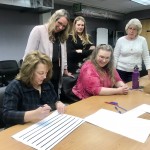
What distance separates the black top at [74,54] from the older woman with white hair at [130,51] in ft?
2.08

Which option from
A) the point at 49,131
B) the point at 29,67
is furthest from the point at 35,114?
the point at 29,67

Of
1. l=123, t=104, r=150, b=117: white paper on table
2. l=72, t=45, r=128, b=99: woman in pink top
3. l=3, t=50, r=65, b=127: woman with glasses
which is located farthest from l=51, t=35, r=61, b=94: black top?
l=123, t=104, r=150, b=117: white paper on table

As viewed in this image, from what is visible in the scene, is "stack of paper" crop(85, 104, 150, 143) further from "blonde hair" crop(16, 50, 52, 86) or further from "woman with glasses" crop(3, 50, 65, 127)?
"blonde hair" crop(16, 50, 52, 86)

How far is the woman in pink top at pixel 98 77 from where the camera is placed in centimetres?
197

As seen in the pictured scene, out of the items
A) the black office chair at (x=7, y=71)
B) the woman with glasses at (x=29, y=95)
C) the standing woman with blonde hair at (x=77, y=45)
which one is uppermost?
the standing woman with blonde hair at (x=77, y=45)

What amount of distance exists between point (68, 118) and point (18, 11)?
4.90 meters

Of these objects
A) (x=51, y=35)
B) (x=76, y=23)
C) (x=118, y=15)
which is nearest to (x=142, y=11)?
(x=118, y=15)

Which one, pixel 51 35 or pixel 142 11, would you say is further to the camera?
pixel 142 11

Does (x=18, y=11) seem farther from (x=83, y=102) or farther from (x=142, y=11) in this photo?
(x=142, y=11)

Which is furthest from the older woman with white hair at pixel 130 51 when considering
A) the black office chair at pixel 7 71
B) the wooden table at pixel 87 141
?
the black office chair at pixel 7 71

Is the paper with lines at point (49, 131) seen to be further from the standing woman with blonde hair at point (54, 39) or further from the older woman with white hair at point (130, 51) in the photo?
the older woman with white hair at point (130, 51)

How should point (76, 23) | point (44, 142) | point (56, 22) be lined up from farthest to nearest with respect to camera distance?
point (76, 23) → point (56, 22) → point (44, 142)

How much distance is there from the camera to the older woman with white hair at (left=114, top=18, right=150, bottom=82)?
264cm

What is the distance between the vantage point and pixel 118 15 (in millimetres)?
9055
